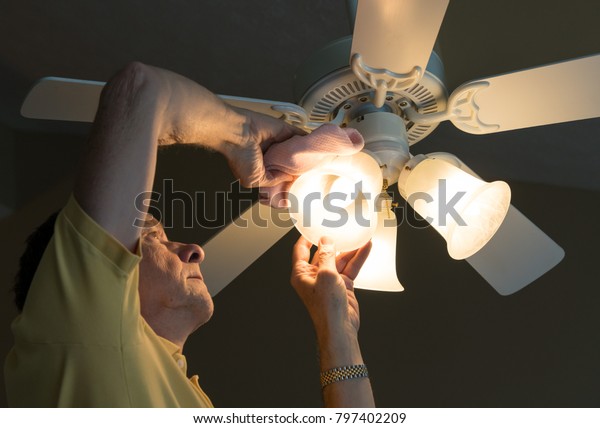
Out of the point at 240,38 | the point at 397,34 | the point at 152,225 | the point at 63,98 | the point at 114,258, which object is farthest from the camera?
the point at 240,38

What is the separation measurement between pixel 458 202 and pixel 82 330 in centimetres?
58

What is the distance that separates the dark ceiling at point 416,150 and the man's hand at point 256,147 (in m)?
0.47

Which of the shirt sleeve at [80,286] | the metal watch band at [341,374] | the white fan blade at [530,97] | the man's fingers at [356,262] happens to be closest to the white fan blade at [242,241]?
the man's fingers at [356,262]

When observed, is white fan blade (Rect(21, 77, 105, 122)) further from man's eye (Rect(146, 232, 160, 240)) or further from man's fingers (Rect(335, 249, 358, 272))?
man's fingers (Rect(335, 249, 358, 272))

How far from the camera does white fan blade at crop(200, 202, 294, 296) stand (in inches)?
51.1

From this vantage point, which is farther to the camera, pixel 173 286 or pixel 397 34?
pixel 173 286

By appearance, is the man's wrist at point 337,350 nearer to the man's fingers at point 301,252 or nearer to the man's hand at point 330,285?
the man's hand at point 330,285

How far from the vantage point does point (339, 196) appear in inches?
40.8

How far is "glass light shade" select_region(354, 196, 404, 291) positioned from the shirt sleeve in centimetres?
55

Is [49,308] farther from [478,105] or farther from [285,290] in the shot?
[285,290]

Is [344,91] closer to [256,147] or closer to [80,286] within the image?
[256,147]

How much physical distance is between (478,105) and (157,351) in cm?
62

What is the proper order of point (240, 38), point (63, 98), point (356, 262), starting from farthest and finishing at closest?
point (240, 38)
point (356, 262)
point (63, 98)

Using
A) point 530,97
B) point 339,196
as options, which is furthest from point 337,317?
point 530,97
